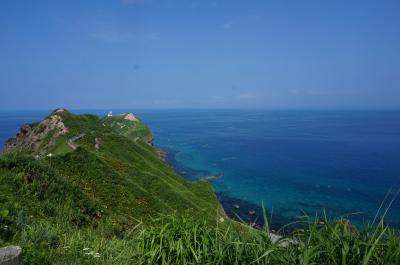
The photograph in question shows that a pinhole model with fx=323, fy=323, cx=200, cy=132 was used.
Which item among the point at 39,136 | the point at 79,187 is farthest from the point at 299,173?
the point at 79,187

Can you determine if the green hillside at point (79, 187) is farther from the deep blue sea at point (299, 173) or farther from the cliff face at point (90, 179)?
the deep blue sea at point (299, 173)

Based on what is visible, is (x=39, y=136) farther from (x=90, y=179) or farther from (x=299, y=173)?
(x=299, y=173)

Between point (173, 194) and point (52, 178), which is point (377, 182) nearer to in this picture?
point (173, 194)

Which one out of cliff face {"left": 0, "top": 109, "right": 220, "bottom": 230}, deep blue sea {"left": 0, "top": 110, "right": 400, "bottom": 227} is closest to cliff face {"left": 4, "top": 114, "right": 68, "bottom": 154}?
cliff face {"left": 0, "top": 109, "right": 220, "bottom": 230}

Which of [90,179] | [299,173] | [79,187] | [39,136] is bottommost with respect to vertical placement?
[299,173]

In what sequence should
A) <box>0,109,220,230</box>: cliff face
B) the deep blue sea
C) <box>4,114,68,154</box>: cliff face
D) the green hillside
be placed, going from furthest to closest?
the deep blue sea, <box>4,114,68,154</box>: cliff face, <box>0,109,220,230</box>: cliff face, the green hillside

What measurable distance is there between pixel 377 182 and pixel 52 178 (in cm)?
7373

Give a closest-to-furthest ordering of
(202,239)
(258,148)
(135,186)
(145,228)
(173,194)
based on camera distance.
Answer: (202,239) → (145,228) → (135,186) → (173,194) → (258,148)

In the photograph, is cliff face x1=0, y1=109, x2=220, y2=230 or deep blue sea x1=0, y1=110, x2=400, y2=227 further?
deep blue sea x1=0, y1=110, x2=400, y2=227

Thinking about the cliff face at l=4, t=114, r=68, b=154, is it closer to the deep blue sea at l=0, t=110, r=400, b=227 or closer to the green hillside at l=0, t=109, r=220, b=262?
the green hillside at l=0, t=109, r=220, b=262

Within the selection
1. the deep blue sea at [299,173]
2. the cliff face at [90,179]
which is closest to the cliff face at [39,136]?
the cliff face at [90,179]

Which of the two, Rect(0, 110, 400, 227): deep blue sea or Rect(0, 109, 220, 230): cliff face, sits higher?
Rect(0, 109, 220, 230): cliff face

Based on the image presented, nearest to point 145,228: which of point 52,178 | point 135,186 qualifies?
point 52,178

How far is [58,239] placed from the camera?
791 cm
